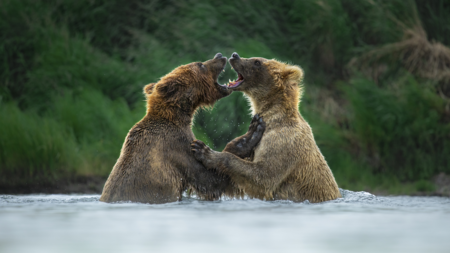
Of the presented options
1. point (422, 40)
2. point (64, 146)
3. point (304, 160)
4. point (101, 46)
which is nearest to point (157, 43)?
point (101, 46)

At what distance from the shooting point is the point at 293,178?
654 cm

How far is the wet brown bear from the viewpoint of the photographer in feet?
20.0

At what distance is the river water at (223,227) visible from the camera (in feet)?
16.1

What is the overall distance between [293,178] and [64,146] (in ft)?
17.8

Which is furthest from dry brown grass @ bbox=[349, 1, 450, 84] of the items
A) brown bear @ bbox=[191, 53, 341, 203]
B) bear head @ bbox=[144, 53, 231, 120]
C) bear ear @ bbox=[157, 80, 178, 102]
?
bear ear @ bbox=[157, 80, 178, 102]

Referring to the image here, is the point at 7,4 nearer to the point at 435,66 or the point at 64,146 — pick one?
the point at 64,146

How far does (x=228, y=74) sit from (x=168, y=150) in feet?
17.3

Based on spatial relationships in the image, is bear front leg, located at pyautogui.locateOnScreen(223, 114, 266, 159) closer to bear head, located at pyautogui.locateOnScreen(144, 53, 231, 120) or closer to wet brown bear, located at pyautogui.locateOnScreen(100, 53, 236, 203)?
wet brown bear, located at pyautogui.locateOnScreen(100, 53, 236, 203)

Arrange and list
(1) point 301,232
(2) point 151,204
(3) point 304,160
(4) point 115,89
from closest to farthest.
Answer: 1. (1) point 301,232
2. (2) point 151,204
3. (3) point 304,160
4. (4) point 115,89

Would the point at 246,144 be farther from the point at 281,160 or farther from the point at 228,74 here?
the point at 228,74

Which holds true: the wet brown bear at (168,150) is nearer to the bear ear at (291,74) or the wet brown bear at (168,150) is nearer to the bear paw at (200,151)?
the bear paw at (200,151)

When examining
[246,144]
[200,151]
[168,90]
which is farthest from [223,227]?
[168,90]

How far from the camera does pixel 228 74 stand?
11453mm

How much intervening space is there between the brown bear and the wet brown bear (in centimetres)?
16
